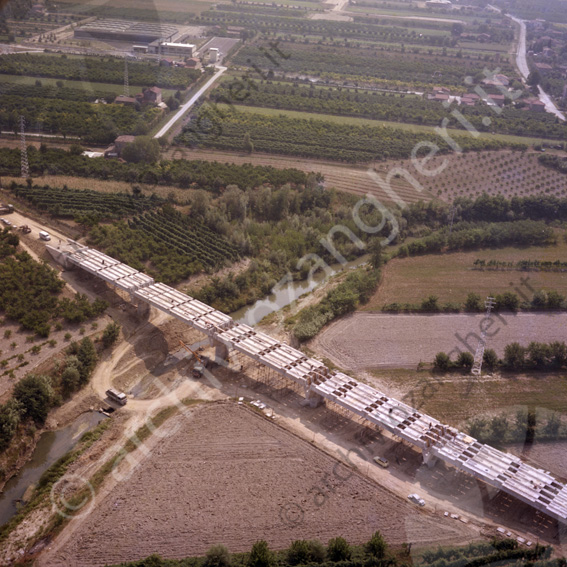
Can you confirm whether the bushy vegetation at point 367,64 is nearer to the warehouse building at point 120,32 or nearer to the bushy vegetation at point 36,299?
the warehouse building at point 120,32

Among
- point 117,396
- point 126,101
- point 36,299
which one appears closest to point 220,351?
point 117,396

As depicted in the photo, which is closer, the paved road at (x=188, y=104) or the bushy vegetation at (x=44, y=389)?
the bushy vegetation at (x=44, y=389)

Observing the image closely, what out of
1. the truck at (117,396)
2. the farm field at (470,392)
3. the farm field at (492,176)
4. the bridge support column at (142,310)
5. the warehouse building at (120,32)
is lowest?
the farm field at (492,176)

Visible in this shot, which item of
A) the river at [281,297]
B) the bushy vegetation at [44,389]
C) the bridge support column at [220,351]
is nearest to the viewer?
the bushy vegetation at [44,389]

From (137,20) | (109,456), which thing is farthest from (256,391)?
(137,20)

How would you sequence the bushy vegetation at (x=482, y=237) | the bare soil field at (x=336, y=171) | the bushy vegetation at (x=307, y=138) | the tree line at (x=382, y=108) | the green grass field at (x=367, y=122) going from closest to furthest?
the bushy vegetation at (x=482, y=237), the bare soil field at (x=336, y=171), the bushy vegetation at (x=307, y=138), the green grass field at (x=367, y=122), the tree line at (x=382, y=108)

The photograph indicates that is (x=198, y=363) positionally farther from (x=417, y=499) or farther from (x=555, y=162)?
(x=555, y=162)

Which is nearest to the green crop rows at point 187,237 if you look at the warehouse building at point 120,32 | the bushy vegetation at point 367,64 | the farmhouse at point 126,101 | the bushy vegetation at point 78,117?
the bushy vegetation at point 78,117
